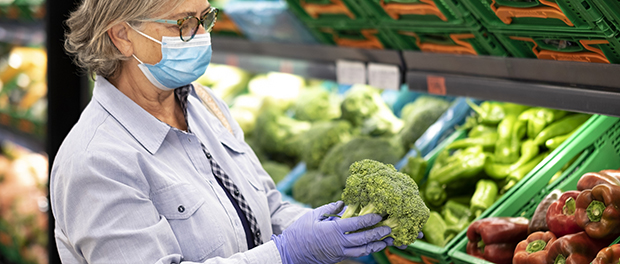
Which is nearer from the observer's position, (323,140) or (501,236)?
(501,236)

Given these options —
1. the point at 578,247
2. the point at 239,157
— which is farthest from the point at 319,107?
the point at 578,247

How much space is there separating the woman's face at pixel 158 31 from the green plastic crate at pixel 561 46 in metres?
1.05

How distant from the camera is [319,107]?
12.3 ft

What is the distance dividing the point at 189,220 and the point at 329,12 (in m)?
1.49

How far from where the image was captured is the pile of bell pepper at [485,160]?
2.25 metres

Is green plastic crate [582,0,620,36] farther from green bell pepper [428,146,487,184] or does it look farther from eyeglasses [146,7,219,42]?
eyeglasses [146,7,219,42]

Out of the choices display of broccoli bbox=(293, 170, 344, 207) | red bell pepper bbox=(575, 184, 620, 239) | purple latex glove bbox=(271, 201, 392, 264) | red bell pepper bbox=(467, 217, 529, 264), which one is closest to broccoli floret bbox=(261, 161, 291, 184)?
display of broccoli bbox=(293, 170, 344, 207)

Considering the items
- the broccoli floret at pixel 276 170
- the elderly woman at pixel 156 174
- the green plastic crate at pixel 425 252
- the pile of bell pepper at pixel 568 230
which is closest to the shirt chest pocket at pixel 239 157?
the elderly woman at pixel 156 174

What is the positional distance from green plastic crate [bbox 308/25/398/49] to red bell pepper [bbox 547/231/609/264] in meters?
1.20

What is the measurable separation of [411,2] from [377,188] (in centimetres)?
96

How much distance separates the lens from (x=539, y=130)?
232 centimetres

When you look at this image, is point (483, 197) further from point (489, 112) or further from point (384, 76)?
point (384, 76)

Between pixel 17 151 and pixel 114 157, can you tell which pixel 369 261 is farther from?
pixel 17 151

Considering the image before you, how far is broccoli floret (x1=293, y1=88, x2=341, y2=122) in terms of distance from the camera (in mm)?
3736
